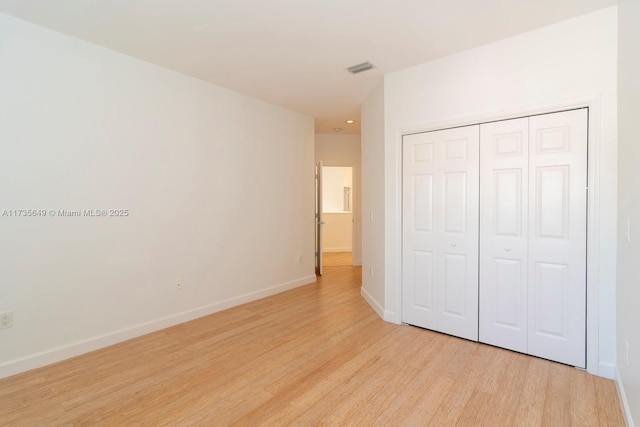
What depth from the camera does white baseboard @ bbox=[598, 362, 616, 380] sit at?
227 centimetres

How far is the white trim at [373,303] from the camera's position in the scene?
11.7 ft

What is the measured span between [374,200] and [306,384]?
2259 millimetres

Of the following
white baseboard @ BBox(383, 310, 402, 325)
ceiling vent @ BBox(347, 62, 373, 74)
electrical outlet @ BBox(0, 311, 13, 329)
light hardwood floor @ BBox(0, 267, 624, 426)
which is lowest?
light hardwood floor @ BBox(0, 267, 624, 426)

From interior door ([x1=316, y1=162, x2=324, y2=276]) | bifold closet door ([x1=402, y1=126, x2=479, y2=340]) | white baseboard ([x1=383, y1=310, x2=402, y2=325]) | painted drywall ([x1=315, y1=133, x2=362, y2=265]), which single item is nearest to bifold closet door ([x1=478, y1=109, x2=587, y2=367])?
bifold closet door ([x1=402, y1=126, x2=479, y2=340])

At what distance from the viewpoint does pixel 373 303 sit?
3.88 m

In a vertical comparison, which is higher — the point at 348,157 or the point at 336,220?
the point at 348,157

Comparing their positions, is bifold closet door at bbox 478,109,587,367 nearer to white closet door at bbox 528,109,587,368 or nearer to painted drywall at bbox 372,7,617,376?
white closet door at bbox 528,109,587,368

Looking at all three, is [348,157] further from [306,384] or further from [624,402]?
[624,402]

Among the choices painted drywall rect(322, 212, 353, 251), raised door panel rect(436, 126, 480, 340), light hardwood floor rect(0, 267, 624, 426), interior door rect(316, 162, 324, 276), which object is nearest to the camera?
light hardwood floor rect(0, 267, 624, 426)

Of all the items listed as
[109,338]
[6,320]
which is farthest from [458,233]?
[6,320]

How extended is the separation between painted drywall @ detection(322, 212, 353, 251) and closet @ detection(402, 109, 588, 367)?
512cm

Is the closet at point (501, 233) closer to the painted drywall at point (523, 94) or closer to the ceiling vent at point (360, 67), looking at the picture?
the painted drywall at point (523, 94)

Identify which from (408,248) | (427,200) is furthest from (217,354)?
(427,200)

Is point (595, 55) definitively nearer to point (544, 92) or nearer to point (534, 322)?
point (544, 92)
